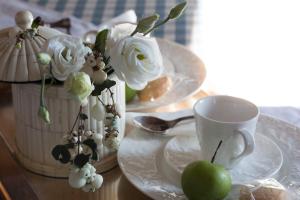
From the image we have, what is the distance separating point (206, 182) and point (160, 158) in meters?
0.13

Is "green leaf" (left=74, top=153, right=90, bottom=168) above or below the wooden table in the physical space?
above

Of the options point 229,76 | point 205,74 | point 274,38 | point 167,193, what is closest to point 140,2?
point 274,38

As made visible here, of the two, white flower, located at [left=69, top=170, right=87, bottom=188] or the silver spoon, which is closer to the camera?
white flower, located at [left=69, top=170, right=87, bottom=188]

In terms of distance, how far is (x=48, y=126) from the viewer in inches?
28.3

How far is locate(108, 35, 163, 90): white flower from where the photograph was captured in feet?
2.01

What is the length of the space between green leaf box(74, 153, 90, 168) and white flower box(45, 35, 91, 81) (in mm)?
104

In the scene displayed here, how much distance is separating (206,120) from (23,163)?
29 cm

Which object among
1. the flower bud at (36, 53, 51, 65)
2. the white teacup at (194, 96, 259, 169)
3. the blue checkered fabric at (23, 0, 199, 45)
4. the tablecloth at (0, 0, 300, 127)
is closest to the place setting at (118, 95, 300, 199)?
the white teacup at (194, 96, 259, 169)

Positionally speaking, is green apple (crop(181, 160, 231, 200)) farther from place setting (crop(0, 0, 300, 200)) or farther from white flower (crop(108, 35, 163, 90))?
white flower (crop(108, 35, 163, 90))

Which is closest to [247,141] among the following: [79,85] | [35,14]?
[79,85]

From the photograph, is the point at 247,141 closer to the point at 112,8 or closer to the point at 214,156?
the point at 214,156

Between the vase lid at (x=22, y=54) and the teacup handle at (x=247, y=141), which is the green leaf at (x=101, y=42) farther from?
the teacup handle at (x=247, y=141)

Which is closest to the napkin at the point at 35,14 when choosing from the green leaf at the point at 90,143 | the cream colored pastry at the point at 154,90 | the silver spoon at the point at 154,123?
the cream colored pastry at the point at 154,90

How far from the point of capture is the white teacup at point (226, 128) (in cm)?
67
